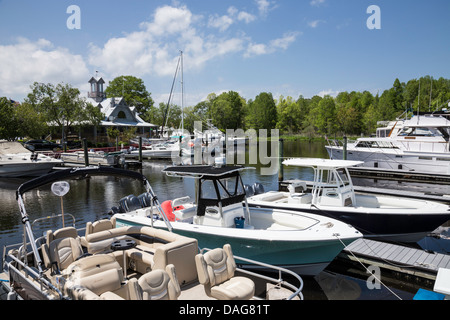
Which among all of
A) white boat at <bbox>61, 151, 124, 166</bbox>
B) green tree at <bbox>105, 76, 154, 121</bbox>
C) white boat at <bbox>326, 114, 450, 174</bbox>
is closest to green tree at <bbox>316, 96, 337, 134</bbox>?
green tree at <bbox>105, 76, 154, 121</bbox>

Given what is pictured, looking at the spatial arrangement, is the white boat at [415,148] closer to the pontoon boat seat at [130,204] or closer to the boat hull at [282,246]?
the pontoon boat seat at [130,204]

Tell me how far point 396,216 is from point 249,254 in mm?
5326

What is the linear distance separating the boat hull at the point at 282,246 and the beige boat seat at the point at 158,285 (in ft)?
11.9

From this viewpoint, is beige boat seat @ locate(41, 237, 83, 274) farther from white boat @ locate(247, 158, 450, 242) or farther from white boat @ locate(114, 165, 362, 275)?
white boat @ locate(247, 158, 450, 242)

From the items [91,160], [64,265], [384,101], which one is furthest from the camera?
[384,101]

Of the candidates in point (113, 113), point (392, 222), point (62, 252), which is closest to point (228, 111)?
point (113, 113)

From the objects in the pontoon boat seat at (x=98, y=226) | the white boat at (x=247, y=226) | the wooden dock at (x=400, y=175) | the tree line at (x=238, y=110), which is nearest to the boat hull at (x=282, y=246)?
the white boat at (x=247, y=226)

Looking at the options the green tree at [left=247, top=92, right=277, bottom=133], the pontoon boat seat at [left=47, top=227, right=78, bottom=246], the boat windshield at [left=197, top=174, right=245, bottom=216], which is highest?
the green tree at [left=247, top=92, right=277, bottom=133]

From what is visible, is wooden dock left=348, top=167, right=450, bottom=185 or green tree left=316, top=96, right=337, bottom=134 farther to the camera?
green tree left=316, top=96, right=337, bottom=134

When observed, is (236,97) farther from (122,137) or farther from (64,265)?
(64,265)

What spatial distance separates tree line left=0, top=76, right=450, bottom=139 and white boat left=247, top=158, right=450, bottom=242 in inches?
1318

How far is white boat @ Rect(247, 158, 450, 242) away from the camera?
10.6 meters
